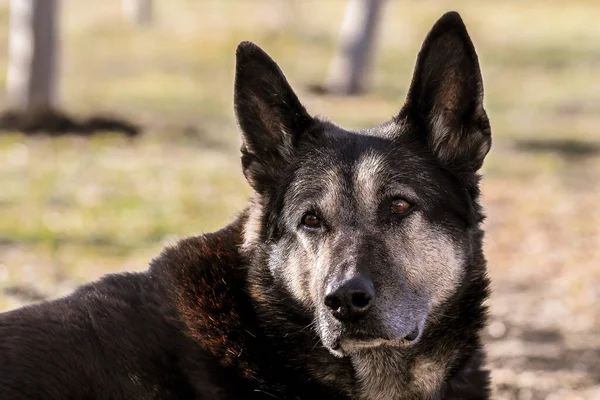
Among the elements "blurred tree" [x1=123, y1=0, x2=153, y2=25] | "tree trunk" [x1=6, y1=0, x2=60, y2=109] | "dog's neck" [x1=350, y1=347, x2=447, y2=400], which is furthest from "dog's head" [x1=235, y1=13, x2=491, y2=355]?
"blurred tree" [x1=123, y1=0, x2=153, y2=25]

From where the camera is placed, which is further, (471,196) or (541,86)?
(541,86)

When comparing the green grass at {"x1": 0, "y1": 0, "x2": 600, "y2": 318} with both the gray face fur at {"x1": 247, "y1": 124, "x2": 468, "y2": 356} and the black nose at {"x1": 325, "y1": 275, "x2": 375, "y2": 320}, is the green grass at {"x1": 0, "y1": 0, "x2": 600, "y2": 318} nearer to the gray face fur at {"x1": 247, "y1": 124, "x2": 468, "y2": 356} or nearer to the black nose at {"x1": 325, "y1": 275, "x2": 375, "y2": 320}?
the gray face fur at {"x1": 247, "y1": 124, "x2": 468, "y2": 356}

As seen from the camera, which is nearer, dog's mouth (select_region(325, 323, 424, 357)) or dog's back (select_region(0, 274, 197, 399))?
dog's back (select_region(0, 274, 197, 399))

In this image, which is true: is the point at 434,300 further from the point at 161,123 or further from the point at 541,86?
the point at 541,86

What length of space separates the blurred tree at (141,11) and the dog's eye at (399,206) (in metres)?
34.5

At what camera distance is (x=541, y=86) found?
28641 millimetres

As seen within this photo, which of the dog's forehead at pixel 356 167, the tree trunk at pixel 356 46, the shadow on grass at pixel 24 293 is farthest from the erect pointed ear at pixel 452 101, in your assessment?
the tree trunk at pixel 356 46

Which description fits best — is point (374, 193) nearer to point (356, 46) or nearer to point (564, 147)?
point (564, 147)

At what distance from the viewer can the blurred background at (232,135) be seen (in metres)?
9.48

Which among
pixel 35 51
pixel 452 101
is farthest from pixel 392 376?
pixel 35 51

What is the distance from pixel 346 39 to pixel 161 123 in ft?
28.0

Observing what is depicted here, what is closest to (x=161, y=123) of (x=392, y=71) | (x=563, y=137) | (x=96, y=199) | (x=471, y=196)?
(x=96, y=199)

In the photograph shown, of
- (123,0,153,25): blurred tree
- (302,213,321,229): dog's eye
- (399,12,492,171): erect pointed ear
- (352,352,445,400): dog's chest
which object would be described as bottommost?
(123,0,153,25): blurred tree

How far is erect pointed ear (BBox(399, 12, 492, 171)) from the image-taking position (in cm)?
477
